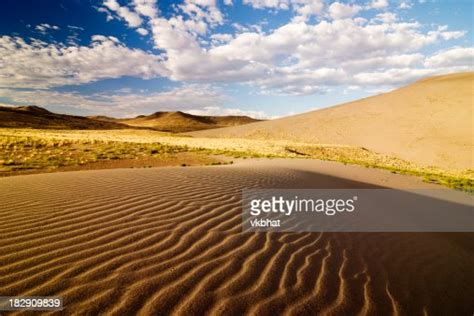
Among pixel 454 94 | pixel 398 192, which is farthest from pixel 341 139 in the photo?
pixel 398 192

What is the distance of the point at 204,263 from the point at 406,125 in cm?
4628

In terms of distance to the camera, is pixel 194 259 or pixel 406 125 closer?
pixel 194 259

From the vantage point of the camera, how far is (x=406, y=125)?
142ft

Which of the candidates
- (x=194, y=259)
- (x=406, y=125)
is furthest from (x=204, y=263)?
(x=406, y=125)

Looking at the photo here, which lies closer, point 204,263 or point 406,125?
point 204,263

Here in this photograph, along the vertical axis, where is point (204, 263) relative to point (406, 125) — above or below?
below

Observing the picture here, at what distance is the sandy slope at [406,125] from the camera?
32503 mm

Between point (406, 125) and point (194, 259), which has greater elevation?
point (406, 125)

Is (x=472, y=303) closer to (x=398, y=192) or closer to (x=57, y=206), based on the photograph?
(x=57, y=206)

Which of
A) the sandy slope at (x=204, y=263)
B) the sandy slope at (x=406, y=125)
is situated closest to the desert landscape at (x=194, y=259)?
the sandy slope at (x=204, y=263)

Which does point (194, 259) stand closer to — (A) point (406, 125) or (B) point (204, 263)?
(B) point (204, 263)

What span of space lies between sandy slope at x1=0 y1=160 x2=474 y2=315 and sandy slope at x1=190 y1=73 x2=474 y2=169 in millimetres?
27057

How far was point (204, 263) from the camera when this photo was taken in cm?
358

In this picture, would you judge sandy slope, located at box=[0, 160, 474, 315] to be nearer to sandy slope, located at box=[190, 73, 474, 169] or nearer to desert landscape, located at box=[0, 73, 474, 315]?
desert landscape, located at box=[0, 73, 474, 315]
